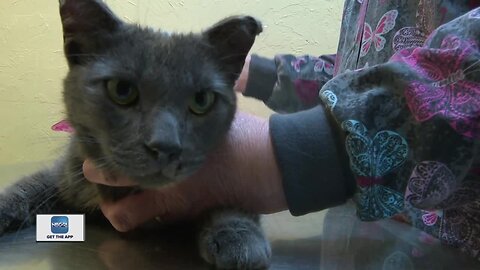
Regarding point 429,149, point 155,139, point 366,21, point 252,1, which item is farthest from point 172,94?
point 252,1

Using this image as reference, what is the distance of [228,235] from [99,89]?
242 millimetres

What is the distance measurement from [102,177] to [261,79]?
673 millimetres

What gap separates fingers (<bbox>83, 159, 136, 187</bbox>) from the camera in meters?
0.71

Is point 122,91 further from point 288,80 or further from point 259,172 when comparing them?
point 288,80

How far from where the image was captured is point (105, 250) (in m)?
0.73

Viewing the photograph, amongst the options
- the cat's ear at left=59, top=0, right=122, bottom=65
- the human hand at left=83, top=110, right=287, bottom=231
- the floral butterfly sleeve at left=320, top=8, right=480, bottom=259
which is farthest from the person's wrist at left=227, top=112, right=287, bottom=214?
the cat's ear at left=59, top=0, right=122, bottom=65

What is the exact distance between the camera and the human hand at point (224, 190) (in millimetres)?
783

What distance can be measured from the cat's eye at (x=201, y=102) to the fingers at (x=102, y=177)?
4.8 inches

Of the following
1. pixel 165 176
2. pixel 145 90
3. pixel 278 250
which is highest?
pixel 145 90

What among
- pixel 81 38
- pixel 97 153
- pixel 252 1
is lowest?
pixel 97 153

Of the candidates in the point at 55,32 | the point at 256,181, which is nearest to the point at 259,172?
the point at 256,181

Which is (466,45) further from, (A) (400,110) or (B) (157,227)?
(B) (157,227)

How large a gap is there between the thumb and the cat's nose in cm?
12

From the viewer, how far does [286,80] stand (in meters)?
1.29
